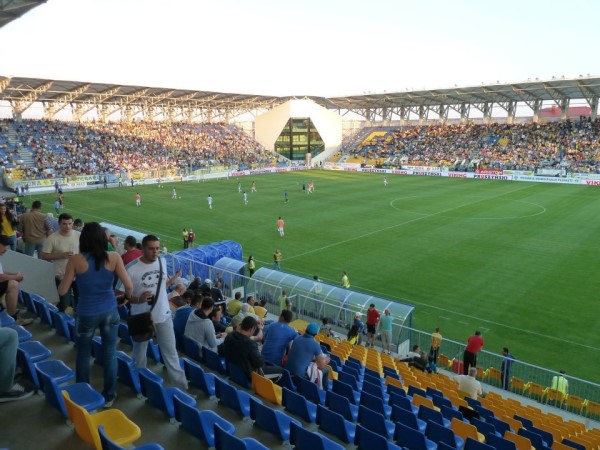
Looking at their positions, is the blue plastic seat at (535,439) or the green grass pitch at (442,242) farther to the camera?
the green grass pitch at (442,242)

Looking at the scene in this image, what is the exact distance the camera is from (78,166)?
54375 millimetres

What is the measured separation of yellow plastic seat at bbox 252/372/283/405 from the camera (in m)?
6.22

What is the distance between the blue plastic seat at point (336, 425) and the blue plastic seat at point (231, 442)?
169cm

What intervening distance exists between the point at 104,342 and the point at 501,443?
551cm

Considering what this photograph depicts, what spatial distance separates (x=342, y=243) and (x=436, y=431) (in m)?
20.3

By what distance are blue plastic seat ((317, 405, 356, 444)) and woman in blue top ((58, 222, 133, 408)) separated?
101 inches

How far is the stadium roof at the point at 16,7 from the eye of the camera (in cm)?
1438

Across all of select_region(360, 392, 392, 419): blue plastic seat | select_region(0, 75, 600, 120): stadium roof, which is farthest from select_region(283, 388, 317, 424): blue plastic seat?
select_region(0, 75, 600, 120): stadium roof

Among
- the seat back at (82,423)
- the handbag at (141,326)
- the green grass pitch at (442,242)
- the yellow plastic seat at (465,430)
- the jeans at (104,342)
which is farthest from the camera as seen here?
the green grass pitch at (442,242)

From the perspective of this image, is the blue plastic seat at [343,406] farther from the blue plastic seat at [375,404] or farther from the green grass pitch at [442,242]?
the green grass pitch at [442,242]

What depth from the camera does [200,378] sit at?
241 inches

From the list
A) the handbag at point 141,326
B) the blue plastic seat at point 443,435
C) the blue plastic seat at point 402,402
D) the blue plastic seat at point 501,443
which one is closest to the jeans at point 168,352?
the handbag at point 141,326

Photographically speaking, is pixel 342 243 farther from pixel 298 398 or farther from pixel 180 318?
pixel 298 398

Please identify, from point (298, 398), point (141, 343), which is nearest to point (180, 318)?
point (141, 343)
